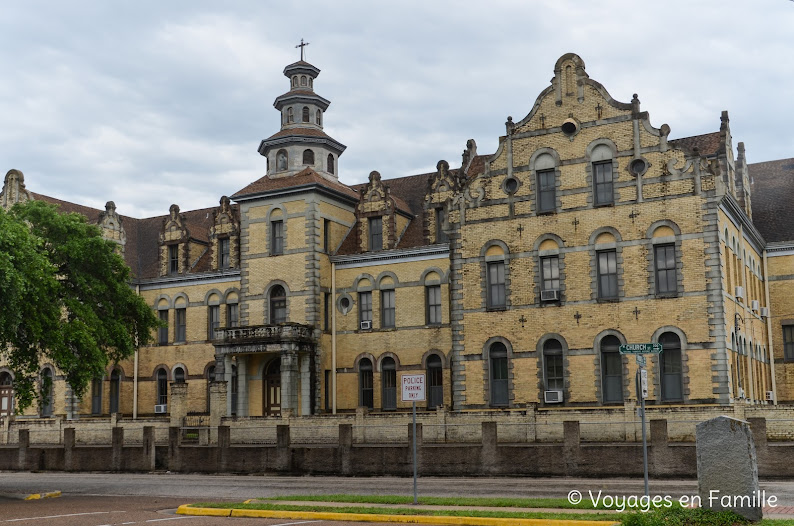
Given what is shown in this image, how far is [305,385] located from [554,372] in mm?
13683

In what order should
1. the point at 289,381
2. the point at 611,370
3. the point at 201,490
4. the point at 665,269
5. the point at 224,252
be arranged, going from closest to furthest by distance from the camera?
the point at 201,490 < the point at 665,269 < the point at 611,370 < the point at 289,381 < the point at 224,252

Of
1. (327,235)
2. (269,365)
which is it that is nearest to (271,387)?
(269,365)

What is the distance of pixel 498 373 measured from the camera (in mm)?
37594

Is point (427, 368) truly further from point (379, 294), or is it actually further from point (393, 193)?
point (393, 193)

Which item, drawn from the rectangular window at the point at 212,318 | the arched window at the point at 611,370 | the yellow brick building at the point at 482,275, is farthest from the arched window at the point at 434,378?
the rectangular window at the point at 212,318

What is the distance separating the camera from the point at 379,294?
46.4m

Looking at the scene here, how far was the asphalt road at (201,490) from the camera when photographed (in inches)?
750

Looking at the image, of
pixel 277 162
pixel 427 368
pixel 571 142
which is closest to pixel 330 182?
Answer: pixel 277 162

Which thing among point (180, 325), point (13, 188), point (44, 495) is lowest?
point (44, 495)

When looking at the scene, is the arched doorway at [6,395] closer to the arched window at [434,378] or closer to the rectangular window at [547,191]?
the arched window at [434,378]

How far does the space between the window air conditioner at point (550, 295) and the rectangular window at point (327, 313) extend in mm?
14083

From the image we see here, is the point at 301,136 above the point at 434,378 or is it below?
above

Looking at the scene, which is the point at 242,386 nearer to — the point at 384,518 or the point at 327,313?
the point at 327,313

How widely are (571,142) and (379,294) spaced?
45.6 ft
